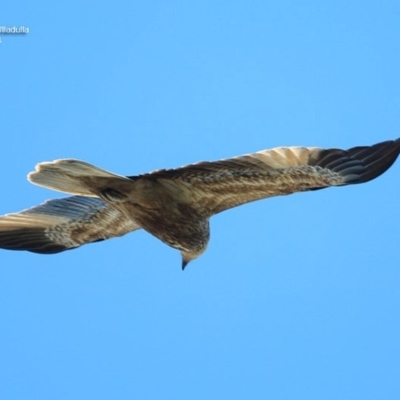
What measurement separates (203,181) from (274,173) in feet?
2.15

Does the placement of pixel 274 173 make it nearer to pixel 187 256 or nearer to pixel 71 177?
pixel 187 256

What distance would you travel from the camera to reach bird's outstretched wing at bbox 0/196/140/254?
12.6 meters

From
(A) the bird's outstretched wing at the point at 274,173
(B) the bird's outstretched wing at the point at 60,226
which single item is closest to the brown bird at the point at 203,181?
(A) the bird's outstretched wing at the point at 274,173

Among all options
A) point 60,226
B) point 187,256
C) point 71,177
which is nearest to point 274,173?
point 187,256

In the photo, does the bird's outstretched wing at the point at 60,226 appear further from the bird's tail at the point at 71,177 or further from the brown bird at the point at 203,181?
the bird's tail at the point at 71,177

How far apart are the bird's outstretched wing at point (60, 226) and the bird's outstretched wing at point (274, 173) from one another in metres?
1.98

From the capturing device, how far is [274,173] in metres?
10.3

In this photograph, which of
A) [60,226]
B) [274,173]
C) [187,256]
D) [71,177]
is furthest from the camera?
[60,226]

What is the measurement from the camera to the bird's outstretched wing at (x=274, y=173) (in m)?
10.2

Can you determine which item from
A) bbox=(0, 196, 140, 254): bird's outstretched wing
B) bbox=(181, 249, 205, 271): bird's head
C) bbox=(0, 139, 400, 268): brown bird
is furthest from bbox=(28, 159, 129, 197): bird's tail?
bbox=(0, 196, 140, 254): bird's outstretched wing

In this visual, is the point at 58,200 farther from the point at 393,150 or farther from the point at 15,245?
the point at 393,150

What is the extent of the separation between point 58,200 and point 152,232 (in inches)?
82.5

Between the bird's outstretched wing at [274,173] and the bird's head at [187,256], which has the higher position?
the bird's outstretched wing at [274,173]

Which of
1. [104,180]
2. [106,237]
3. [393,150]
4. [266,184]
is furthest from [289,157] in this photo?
[106,237]
